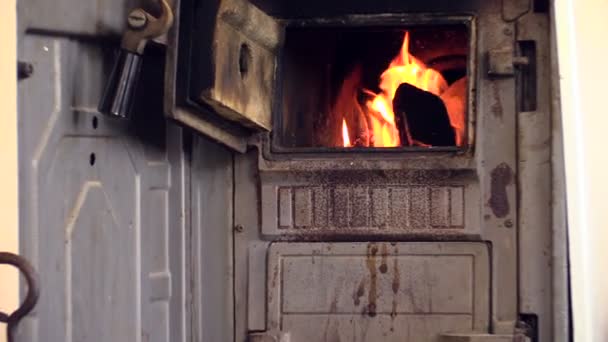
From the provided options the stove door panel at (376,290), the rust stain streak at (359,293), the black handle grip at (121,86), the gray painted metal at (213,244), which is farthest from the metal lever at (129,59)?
the rust stain streak at (359,293)

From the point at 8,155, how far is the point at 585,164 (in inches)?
43.0

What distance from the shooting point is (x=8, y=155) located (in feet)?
4.50

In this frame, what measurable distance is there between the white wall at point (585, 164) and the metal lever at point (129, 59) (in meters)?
0.78

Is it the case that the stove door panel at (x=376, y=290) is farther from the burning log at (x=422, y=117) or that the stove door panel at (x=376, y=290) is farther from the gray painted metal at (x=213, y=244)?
the burning log at (x=422, y=117)

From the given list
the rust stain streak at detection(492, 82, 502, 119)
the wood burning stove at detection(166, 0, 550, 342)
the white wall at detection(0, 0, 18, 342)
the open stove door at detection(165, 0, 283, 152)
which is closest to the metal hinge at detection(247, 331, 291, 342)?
the wood burning stove at detection(166, 0, 550, 342)

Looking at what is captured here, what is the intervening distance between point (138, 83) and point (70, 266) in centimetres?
41

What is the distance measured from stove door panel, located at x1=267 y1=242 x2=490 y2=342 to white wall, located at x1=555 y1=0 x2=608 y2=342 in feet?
0.67

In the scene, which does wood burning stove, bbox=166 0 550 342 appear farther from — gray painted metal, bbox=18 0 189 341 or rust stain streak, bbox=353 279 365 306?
gray painted metal, bbox=18 0 189 341

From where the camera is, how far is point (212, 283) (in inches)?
81.3

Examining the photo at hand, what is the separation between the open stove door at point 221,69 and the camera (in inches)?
69.3

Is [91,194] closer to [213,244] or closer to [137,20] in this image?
[137,20]

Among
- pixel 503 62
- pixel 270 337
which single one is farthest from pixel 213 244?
pixel 503 62

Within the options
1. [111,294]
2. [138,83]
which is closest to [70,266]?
[111,294]

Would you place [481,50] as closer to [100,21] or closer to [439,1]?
[439,1]
